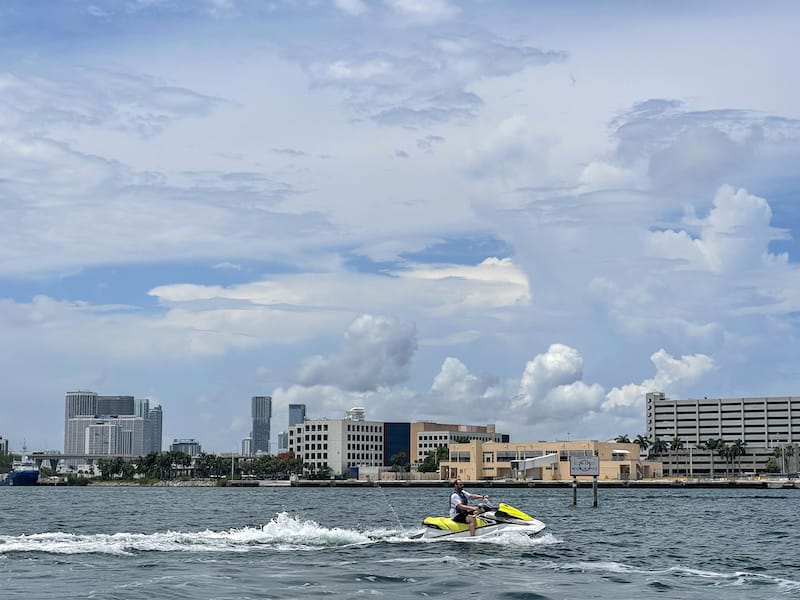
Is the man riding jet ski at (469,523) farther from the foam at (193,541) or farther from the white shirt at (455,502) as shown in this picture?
the foam at (193,541)

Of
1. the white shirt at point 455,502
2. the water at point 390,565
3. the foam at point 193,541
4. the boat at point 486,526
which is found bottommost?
the water at point 390,565

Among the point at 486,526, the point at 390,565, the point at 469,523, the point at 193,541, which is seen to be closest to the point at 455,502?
the point at 469,523

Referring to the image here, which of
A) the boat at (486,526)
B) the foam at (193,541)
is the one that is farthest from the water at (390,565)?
the boat at (486,526)

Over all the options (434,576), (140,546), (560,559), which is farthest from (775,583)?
(140,546)

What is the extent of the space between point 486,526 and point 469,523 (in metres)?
0.97

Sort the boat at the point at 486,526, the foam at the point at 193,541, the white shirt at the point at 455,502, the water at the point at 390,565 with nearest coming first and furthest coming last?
the water at the point at 390,565 → the foam at the point at 193,541 → the boat at the point at 486,526 → the white shirt at the point at 455,502

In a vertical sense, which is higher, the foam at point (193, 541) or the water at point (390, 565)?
the foam at point (193, 541)

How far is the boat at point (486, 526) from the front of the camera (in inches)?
1950

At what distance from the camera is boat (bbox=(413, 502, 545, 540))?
49531 mm

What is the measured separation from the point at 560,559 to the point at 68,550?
20.8 meters

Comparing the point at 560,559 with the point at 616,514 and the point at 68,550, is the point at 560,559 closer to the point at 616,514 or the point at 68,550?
the point at 68,550

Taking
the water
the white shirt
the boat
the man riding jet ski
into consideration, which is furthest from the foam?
the white shirt

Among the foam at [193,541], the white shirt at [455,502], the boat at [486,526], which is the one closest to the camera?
the foam at [193,541]

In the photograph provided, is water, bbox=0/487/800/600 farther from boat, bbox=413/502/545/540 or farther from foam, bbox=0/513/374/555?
boat, bbox=413/502/545/540
